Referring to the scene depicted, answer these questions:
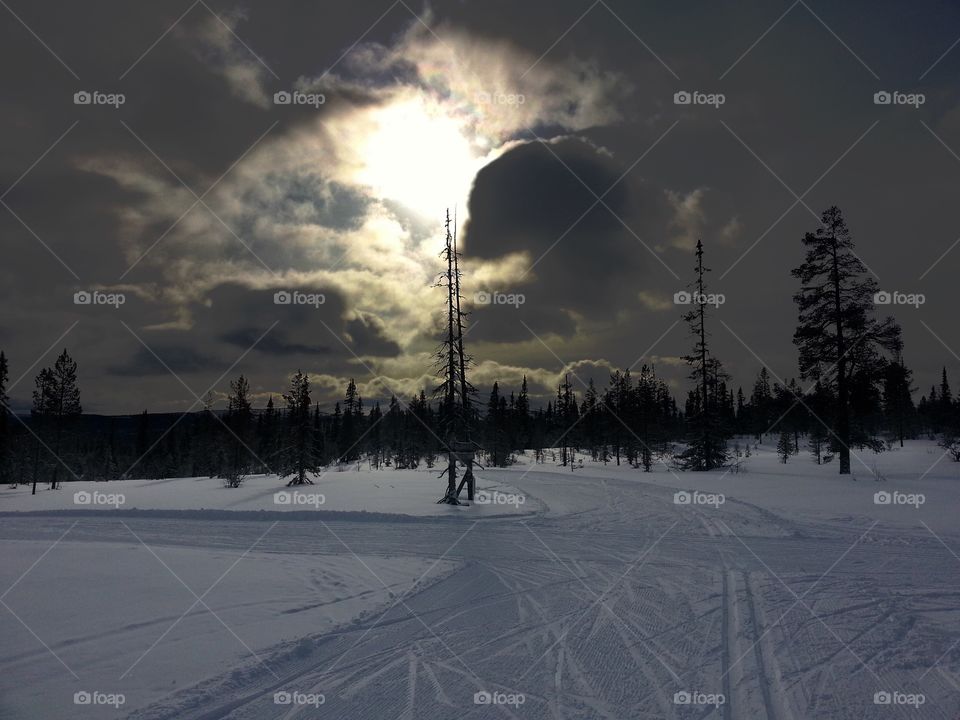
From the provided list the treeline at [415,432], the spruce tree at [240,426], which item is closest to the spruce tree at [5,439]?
the treeline at [415,432]

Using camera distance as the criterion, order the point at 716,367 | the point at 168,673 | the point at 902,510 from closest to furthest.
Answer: the point at 168,673 < the point at 902,510 < the point at 716,367

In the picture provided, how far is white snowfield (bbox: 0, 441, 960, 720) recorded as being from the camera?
5.34 m

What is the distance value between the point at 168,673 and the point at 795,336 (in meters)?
31.9

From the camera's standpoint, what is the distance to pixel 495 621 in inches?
302

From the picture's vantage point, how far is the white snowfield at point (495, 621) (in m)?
5.34

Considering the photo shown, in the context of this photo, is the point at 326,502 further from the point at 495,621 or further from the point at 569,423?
the point at 569,423

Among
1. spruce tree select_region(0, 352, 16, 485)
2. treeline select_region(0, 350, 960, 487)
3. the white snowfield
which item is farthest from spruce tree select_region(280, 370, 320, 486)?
spruce tree select_region(0, 352, 16, 485)

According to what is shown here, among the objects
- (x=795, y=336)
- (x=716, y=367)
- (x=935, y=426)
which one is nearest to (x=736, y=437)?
(x=935, y=426)

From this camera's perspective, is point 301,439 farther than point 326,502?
Yes

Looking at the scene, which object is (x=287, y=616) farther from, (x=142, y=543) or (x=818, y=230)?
(x=818, y=230)

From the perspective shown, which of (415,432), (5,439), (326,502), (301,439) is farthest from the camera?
(415,432)

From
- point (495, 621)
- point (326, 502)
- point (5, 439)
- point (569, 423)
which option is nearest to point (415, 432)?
point (569, 423)

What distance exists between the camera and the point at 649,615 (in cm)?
776

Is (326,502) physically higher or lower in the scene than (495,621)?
lower
